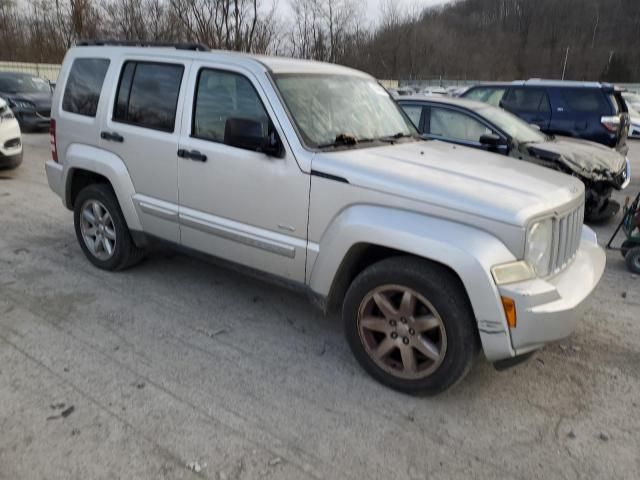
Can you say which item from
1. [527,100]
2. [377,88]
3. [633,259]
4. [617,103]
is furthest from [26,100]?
[633,259]

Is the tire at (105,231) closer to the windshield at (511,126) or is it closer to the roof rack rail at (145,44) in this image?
the roof rack rail at (145,44)

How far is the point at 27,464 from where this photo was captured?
2.55m

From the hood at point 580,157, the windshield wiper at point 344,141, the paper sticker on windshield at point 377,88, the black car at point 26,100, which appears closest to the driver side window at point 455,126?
the hood at point 580,157

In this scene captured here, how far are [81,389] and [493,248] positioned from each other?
8.15 ft

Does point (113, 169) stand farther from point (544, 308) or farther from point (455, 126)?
point (455, 126)

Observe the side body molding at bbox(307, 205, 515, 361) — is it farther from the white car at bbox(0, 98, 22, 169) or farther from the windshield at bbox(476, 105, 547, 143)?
the white car at bbox(0, 98, 22, 169)

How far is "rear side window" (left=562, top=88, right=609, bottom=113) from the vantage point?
31.1ft

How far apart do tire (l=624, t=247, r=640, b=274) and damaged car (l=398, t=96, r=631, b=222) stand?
163cm

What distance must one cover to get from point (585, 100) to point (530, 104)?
0.94m

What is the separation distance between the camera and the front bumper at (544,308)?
2760mm

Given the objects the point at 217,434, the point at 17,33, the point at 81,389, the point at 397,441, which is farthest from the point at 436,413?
the point at 17,33

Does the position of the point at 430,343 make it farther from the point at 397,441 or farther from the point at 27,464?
the point at 27,464

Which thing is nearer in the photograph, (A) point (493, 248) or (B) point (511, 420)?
(A) point (493, 248)

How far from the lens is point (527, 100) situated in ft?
33.2
